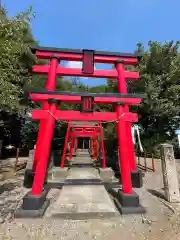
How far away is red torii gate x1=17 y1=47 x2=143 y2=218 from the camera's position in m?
4.51

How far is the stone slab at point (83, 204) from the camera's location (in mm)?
4109

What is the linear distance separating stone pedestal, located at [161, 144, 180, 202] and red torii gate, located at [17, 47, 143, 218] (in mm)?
1371

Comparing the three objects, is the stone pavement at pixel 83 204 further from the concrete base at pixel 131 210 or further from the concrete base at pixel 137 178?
the concrete base at pixel 137 178

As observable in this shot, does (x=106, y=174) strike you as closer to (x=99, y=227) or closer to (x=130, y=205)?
(x=130, y=205)

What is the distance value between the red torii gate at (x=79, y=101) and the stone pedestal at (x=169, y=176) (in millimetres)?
1371

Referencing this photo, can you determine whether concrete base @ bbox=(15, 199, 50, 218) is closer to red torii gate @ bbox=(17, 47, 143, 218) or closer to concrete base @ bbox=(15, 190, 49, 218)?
concrete base @ bbox=(15, 190, 49, 218)

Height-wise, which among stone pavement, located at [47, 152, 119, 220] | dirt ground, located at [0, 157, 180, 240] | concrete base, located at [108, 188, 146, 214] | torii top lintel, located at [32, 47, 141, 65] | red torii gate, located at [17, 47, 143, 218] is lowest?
dirt ground, located at [0, 157, 180, 240]

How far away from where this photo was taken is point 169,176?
5.14 meters

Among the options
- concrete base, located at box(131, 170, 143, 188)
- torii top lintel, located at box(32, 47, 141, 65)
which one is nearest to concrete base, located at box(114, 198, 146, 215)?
concrete base, located at box(131, 170, 143, 188)

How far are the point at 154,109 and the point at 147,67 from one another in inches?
167

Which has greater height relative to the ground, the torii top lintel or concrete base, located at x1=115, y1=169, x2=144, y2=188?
the torii top lintel

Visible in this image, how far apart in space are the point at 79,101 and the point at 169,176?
3623mm

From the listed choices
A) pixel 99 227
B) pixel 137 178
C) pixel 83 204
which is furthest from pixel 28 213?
pixel 137 178

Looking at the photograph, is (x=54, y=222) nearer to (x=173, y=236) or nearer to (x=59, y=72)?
(x=173, y=236)
